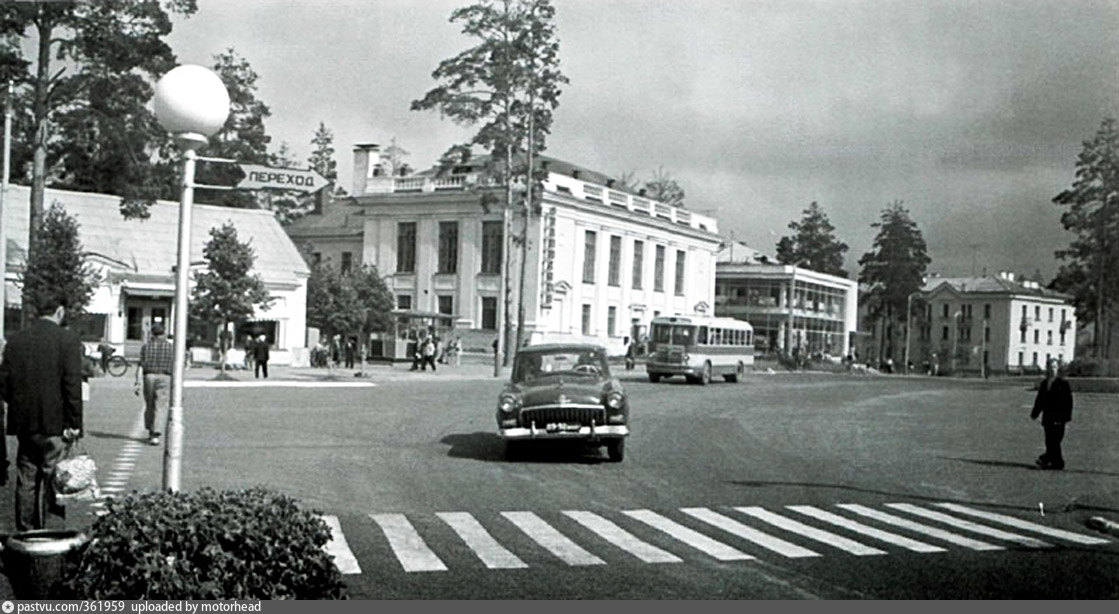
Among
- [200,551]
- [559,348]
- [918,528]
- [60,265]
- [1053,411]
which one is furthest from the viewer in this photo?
[60,265]

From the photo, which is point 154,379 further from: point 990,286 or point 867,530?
point 990,286

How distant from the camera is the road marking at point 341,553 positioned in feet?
21.2

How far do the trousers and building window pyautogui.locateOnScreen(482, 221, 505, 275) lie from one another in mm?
20644

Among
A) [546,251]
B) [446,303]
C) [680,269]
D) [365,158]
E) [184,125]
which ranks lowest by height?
[446,303]

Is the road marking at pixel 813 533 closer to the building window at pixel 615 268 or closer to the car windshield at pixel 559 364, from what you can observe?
the car windshield at pixel 559 364

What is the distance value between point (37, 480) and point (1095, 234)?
669cm

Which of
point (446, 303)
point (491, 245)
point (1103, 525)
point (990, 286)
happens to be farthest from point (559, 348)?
point (491, 245)

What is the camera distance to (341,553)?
6941mm

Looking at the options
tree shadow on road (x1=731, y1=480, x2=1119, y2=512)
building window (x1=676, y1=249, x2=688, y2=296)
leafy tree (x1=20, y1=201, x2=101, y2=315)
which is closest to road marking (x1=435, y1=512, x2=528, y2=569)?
tree shadow on road (x1=731, y1=480, x2=1119, y2=512)

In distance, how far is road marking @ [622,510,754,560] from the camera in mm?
7266

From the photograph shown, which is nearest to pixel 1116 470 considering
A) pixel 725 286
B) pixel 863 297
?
pixel 863 297

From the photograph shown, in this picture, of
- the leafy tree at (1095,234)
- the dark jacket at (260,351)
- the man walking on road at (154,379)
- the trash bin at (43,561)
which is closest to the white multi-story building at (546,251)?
the man walking on road at (154,379)

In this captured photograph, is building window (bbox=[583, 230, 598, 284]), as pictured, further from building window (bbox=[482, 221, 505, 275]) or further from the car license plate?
the car license plate
